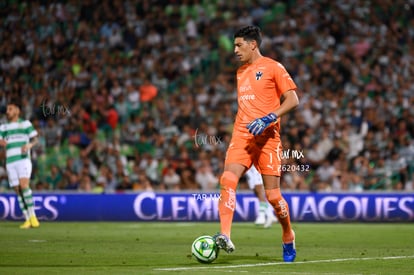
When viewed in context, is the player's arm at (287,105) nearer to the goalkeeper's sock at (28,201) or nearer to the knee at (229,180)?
the knee at (229,180)

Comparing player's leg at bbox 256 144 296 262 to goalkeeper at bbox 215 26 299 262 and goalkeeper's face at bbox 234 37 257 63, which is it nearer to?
goalkeeper at bbox 215 26 299 262

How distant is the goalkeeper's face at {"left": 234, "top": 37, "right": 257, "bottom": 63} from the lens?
1227 cm

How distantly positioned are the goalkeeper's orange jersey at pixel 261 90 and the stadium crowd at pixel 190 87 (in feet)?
27.4

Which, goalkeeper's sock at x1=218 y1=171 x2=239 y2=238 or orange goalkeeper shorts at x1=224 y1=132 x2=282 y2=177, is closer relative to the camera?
goalkeeper's sock at x1=218 y1=171 x2=239 y2=238

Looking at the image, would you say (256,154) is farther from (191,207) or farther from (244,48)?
(191,207)

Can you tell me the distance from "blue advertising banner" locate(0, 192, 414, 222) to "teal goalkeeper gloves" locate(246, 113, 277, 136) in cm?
953

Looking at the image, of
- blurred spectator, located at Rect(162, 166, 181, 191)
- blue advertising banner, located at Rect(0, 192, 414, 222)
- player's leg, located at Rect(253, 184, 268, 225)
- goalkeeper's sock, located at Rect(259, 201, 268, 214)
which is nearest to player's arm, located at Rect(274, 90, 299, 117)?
player's leg, located at Rect(253, 184, 268, 225)

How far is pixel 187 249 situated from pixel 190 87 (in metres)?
13.7

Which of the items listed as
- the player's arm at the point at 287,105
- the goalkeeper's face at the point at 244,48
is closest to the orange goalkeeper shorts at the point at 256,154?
the player's arm at the point at 287,105

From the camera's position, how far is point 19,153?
20828mm

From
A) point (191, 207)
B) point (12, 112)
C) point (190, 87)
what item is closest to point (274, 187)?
point (12, 112)

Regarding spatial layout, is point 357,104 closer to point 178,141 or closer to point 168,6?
point 178,141

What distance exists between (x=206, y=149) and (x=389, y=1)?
26.2 feet

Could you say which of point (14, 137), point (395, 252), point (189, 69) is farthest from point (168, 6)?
point (395, 252)
